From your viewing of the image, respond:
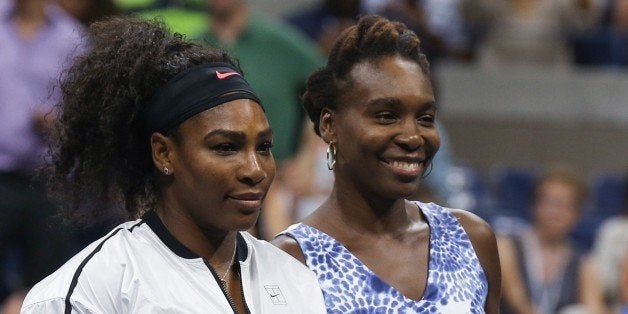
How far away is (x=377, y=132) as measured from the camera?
11.3 ft

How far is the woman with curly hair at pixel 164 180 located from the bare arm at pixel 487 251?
63 cm

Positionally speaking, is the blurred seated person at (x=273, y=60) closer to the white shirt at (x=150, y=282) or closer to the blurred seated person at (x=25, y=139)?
the blurred seated person at (x=25, y=139)

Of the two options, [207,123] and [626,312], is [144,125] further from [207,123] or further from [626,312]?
[626,312]

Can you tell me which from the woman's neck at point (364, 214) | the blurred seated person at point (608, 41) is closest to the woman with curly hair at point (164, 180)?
the woman's neck at point (364, 214)

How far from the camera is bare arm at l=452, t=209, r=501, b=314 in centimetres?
371

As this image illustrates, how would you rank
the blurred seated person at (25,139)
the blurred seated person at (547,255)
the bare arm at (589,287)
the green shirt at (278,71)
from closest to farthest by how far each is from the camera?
the blurred seated person at (25,139) < the green shirt at (278,71) < the blurred seated person at (547,255) < the bare arm at (589,287)

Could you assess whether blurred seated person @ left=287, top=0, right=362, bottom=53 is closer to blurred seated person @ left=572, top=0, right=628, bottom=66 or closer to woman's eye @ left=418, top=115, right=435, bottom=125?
blurred seated person @ left=572, top=0, right=628, bottom=66

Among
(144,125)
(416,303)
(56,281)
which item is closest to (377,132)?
(416,303)

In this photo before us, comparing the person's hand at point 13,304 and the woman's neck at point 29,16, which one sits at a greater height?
the woman's neck at point 29,16

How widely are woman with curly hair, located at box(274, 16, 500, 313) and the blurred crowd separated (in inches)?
A: 43.8

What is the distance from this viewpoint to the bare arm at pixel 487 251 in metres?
3.71

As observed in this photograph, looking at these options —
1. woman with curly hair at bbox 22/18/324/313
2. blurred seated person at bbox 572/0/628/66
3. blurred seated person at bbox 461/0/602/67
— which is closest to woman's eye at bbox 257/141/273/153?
woman with curly hair at bbox 22/18/324/313

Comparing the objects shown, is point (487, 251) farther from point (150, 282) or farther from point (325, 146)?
point (325, 146)

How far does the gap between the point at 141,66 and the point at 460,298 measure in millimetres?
1030
